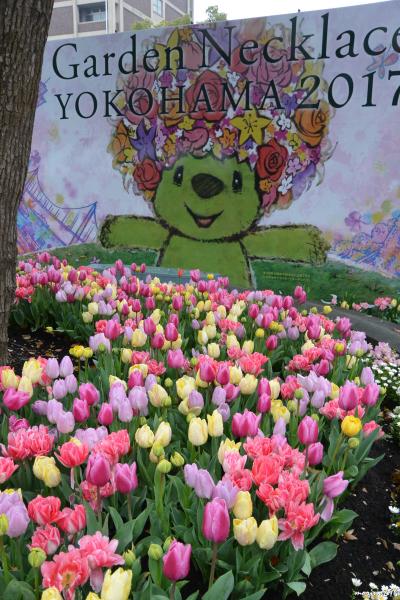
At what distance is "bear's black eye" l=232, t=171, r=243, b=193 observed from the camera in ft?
22.2

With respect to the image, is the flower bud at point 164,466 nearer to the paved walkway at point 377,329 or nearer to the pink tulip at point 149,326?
the pink tulip at point 149,326

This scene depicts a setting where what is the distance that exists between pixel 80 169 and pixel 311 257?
342 centimetres

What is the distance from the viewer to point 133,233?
24.1 feet

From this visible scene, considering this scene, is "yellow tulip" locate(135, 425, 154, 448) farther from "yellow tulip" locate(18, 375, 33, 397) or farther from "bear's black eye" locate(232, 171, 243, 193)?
"bear's black eye" locate(232, 171, 243, 193)

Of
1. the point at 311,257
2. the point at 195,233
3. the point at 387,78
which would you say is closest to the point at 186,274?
the point at 195,233

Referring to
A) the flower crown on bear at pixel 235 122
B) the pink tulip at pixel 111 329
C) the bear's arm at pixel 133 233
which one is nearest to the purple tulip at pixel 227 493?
the pink tulip at pixel 111 329

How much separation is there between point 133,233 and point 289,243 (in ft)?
7.00

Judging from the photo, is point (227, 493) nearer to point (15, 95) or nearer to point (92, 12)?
point (15, 95)

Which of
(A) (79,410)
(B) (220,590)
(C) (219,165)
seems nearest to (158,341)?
(A) (79,410)

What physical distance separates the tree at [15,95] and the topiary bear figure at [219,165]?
14.1ft

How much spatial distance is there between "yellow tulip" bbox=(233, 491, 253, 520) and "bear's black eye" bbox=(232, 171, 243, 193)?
5.74 m

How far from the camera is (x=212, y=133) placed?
6.82 meters

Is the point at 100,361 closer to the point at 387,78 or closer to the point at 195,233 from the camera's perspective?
the point at 195,233

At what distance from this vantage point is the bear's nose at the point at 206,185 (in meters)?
6.88
